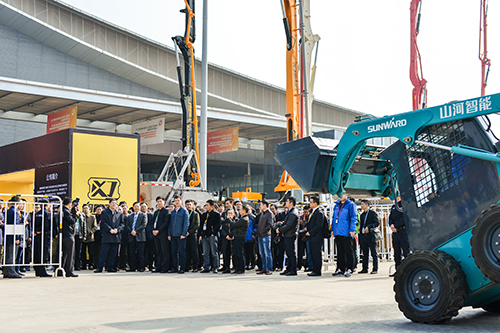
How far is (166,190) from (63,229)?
7870 millimetres

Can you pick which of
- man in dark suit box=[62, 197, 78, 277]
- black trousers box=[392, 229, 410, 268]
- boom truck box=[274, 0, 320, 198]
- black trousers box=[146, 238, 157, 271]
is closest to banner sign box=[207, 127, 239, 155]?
boom truck box=[274, 0, 320, 198]

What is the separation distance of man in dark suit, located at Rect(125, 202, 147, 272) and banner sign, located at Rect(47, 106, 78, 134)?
45.5 feet

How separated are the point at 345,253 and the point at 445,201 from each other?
626 cm

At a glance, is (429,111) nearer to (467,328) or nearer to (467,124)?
(467,124)

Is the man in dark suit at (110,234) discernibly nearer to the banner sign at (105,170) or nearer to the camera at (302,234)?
the banner sign at (105,170)

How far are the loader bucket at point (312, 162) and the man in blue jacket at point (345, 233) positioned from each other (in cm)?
485

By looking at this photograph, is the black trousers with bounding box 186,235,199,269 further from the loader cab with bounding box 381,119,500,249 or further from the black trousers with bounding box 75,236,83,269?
the loader cab with bounding box 381,119,500,249

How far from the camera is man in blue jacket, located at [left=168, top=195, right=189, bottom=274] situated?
13.3 m

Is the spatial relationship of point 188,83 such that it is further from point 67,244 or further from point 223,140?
point 67,244

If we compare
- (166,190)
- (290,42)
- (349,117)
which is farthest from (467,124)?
(349,117)

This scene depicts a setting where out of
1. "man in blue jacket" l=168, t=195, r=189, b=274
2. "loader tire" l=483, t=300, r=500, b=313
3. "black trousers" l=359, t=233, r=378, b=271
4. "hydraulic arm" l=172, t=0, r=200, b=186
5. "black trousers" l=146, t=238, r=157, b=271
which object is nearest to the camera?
"loader tire" l=483, t=300, r=500, b=313

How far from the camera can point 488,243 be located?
505 cm

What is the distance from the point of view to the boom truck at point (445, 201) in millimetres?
5203

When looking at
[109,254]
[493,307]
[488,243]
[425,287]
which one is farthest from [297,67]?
[488,243]
